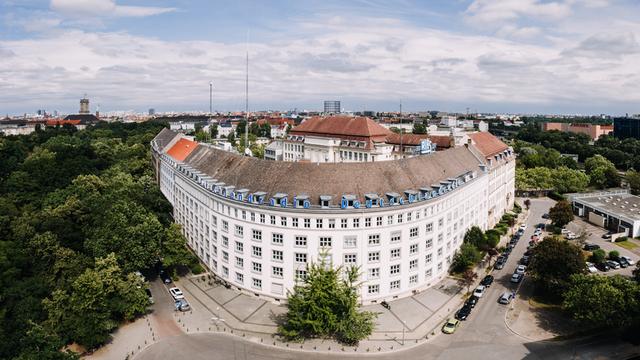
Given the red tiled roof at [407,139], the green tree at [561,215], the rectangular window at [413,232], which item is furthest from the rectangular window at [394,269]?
the red tiled roof at [407,139]

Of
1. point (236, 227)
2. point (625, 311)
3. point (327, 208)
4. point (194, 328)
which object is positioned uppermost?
point (327, 208)

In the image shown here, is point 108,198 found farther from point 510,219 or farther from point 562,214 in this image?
point 562,214

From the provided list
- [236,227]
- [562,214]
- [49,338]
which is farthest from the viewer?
[562,214]

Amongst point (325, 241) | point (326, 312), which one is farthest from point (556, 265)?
point (326, 312)

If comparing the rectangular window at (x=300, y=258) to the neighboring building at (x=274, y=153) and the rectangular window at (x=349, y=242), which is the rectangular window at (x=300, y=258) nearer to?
the rectangular window at (x=349, y=242)

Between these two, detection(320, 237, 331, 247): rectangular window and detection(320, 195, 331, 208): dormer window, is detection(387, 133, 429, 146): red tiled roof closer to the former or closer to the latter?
detection(320, 195, 331, 208): dormer window

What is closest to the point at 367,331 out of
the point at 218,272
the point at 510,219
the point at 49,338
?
the point at 218,272

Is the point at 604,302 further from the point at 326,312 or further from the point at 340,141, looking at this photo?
the point at 340,141
